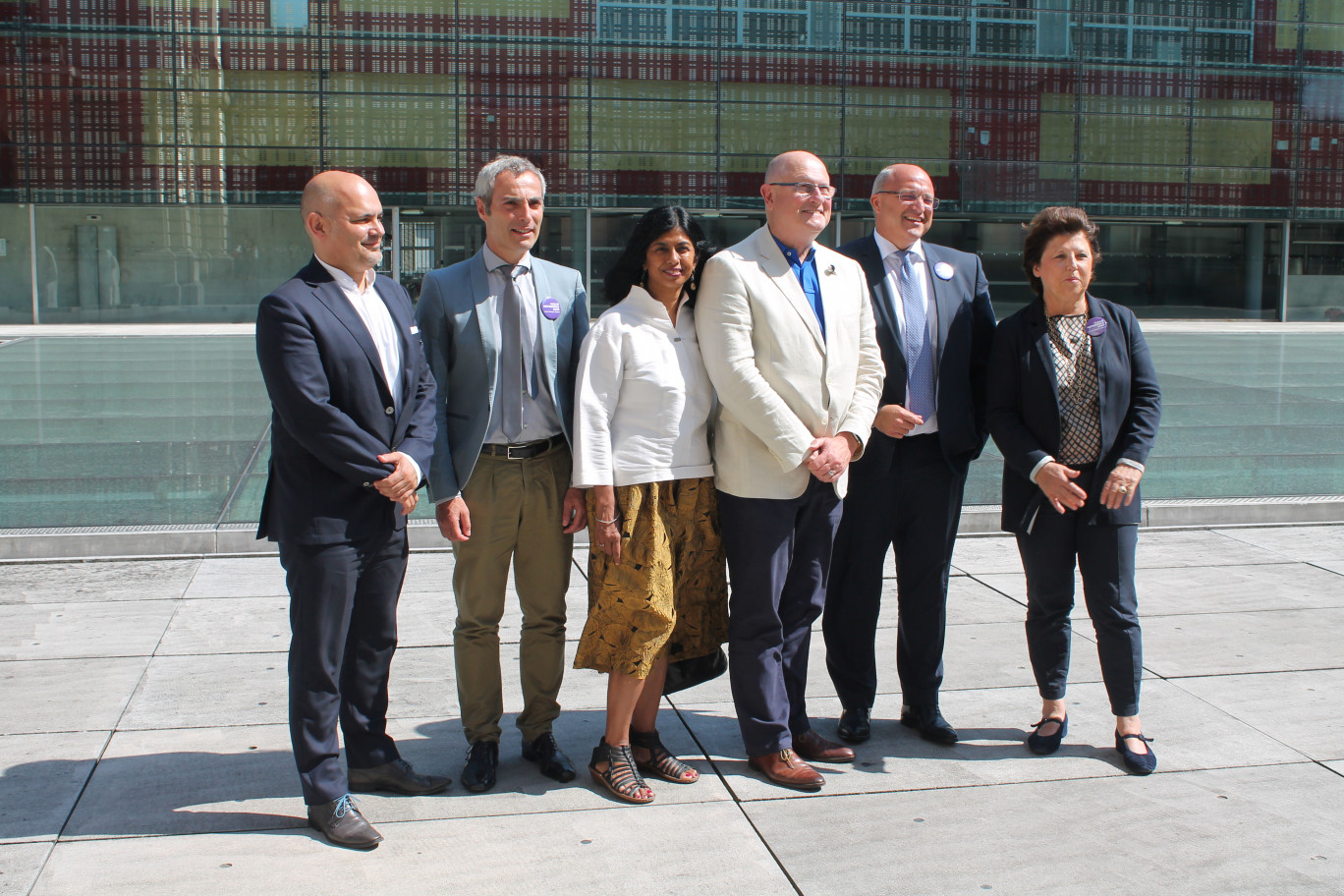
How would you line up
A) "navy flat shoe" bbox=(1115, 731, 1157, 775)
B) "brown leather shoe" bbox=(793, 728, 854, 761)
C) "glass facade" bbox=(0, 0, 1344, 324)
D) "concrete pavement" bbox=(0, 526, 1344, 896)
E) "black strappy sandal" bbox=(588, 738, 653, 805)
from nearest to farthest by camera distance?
"concrete pavement" bbox=(0, 526, 1344, 896), "black strappy sandal" bbox=(588, 738, 653, 805), "navy flat shoe" bbox=(1115, 731, 1157, 775), "brown leather shoe" bbox=(793, 728, 854, 761), "glass facade" bbox=(0, 0, 1344, 324)

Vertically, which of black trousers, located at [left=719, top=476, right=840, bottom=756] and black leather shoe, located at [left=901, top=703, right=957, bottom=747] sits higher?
black trousers, located at [left=719, top=476, right=840, bottom=756]

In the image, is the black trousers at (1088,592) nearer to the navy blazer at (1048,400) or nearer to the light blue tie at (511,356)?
the navy blazer at (1048,400)

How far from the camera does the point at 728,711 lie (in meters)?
4.67

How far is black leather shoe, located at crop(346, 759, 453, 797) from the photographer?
386 centimetres

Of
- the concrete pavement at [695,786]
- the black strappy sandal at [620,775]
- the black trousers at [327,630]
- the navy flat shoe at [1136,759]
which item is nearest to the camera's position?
the concrete pavement at [695,786]

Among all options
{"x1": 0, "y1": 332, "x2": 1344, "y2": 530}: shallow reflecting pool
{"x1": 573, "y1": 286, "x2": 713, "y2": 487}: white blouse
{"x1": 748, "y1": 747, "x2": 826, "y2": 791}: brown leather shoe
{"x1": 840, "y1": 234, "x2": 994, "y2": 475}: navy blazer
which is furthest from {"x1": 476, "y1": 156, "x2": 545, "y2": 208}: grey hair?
{"x1": 0, "y1": 332, "x2": 1344, "y2": 530}: shallow reflecting pool

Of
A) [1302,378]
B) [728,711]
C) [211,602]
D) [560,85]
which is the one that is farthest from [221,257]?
[728,711]

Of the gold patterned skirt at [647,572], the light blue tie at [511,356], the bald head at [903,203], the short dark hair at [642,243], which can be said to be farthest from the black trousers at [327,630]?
the bald head at [903,203]

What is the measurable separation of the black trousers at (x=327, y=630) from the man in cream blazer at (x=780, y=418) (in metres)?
1.13

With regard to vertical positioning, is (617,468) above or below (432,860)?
above

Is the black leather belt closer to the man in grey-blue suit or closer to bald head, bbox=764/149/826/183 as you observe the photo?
the man in grey-blue suit

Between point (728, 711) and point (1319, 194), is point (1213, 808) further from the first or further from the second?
point (1319, 194)

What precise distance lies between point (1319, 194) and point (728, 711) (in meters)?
36.0

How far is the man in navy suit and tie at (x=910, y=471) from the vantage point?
4406 millimetres
